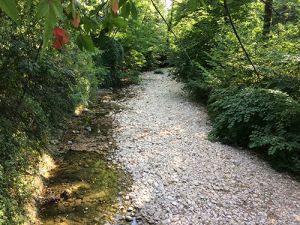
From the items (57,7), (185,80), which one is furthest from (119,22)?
(185,80)

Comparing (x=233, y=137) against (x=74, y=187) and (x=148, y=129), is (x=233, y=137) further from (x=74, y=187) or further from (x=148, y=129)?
(x=74, y=187)

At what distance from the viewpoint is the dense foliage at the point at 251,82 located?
14.9ft

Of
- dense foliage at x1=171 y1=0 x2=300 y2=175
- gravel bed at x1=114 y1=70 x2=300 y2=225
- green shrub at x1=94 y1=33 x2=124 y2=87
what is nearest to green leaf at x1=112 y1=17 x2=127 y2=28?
dense foliage at x1=171 y1=0 x2=300 y2=175

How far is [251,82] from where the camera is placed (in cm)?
599

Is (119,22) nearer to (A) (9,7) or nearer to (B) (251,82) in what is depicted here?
(A) (9,7)

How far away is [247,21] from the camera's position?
8.00 m

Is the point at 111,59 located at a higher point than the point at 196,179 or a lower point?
higher

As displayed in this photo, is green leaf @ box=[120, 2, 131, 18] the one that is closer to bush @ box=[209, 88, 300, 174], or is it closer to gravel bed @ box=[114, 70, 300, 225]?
gravel bed @ box=[114, 70, 300, 225]

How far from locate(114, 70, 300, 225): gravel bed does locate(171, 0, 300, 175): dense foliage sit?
0.33 metres

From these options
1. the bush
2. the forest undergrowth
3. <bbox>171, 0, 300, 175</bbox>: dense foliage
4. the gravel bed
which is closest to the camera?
the forest undergrowth

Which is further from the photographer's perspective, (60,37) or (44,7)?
(60,37)

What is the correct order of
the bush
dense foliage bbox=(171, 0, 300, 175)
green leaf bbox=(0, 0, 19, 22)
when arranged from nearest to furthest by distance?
green leaf bbox=(0, 0, 19, 22), the bush, dense foliage bbox=(171, 0, 300, 175)

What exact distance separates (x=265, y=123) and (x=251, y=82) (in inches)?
50.1

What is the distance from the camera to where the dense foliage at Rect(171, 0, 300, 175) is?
4.55m
